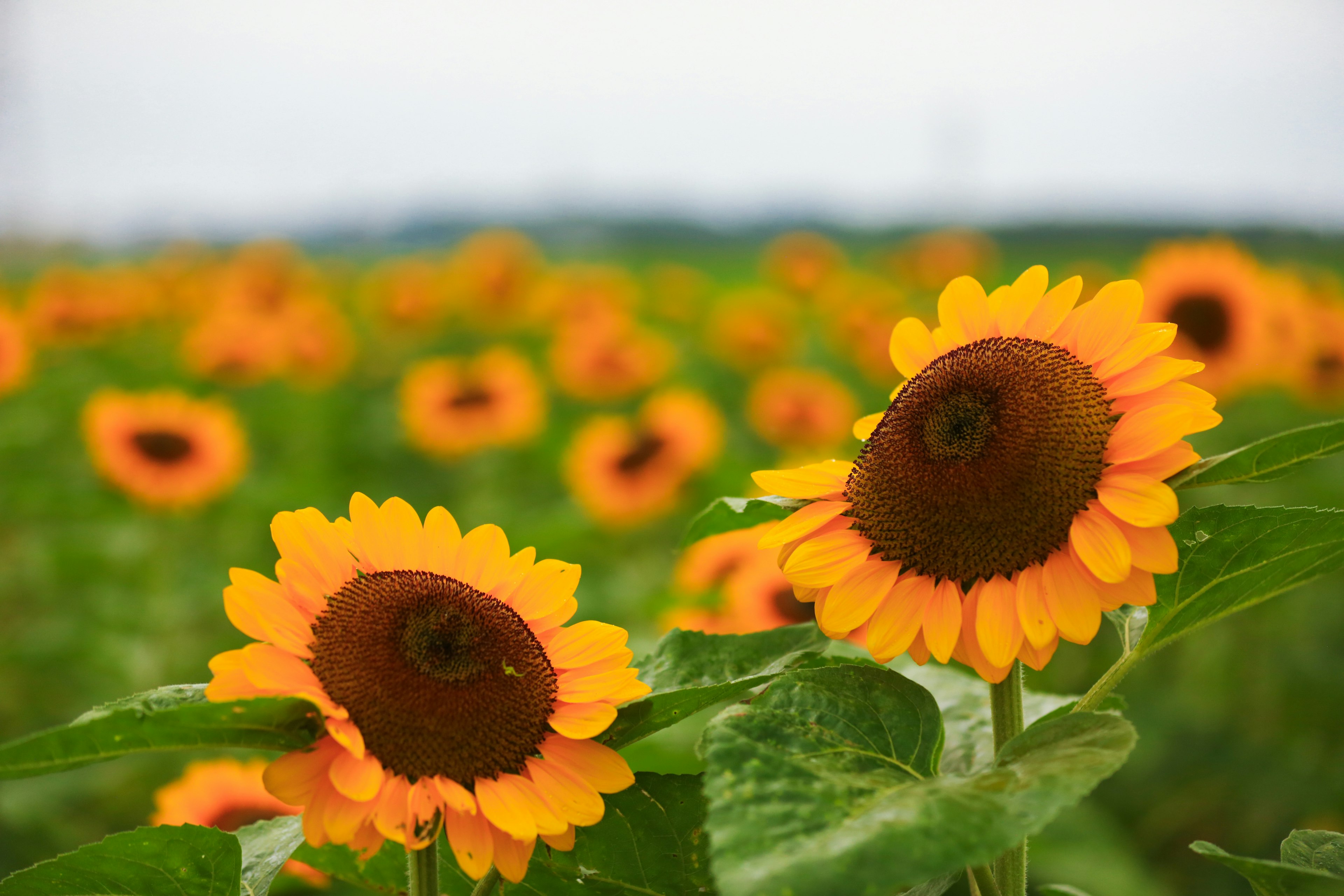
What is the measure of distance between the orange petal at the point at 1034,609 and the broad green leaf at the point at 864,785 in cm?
6

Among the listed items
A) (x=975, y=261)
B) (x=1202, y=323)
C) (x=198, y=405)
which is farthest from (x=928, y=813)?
(x=975, y=261)

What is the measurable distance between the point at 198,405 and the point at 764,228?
29.2 feet

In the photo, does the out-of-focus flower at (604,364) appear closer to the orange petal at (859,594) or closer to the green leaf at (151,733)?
the orange petal at (859,594)

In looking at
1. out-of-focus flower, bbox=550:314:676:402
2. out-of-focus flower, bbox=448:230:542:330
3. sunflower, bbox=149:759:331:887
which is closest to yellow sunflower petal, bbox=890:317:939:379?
sunflower, bbox=149:759:331:887

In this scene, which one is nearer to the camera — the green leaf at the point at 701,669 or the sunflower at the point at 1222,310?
the green leaf at the point at 701,669

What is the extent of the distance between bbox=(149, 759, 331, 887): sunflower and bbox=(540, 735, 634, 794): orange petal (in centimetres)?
89

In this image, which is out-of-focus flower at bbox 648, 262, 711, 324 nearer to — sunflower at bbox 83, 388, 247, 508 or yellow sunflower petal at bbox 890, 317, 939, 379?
sunflower at bbox 83, 388, 247, 508

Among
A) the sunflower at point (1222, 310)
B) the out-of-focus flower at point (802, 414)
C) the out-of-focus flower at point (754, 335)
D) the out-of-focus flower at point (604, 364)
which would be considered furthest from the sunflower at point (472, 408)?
the sunflower at point (1222, 310)

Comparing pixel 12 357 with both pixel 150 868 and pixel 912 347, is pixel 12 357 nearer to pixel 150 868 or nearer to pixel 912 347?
pixel 150 868

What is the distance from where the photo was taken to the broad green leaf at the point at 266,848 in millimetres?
914

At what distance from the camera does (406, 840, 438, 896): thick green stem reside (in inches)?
32.9

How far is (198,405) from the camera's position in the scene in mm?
4551

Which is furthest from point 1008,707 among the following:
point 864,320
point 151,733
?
point 864,320


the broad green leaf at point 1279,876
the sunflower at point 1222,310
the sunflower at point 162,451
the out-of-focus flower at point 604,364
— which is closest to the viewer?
the broad green leaf at point 1279,876
